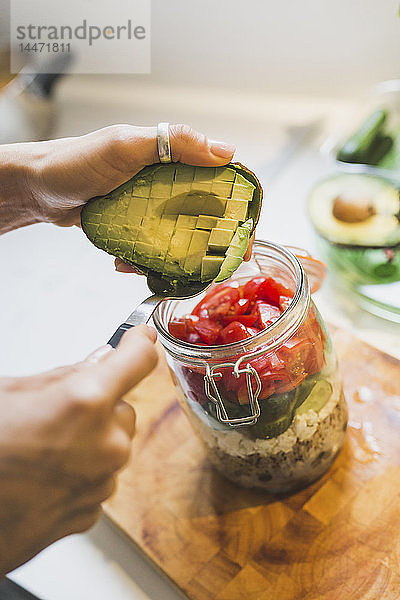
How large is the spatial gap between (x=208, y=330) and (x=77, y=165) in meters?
0.20

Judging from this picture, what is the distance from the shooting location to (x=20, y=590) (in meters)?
0.61

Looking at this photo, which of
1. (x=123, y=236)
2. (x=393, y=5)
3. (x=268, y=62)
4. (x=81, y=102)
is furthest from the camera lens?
(x=81, y=102)

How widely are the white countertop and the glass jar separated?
0.18m

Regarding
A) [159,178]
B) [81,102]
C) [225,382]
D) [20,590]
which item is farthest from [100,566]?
[81,102]

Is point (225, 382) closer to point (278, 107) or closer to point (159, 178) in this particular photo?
point (159, 178)

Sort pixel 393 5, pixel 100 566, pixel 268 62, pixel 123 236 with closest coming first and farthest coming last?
pixel 123 236, pixel 100 566, pixel 393 5, pixel 268 62

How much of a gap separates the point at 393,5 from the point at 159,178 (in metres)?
0.64

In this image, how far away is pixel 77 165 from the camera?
591mm

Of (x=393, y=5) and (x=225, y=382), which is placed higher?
(x=393, y=5)

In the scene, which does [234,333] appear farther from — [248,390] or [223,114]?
[223,114]

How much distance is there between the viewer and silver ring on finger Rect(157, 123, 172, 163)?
534mm

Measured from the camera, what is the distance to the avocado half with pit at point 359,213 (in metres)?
0.86

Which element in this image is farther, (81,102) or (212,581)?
(81,102)

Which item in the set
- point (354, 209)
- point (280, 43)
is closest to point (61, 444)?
point (354, 209)
